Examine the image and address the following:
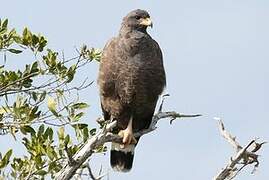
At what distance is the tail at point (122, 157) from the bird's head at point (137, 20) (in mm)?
1223

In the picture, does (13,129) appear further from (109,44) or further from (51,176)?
A: (109,44)

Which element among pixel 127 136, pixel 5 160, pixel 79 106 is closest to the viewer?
pixel 5 160

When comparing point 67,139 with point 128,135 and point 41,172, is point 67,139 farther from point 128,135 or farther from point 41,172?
point 128,135

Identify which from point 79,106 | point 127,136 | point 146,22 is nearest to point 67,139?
point 79,106

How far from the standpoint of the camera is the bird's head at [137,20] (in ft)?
23.1

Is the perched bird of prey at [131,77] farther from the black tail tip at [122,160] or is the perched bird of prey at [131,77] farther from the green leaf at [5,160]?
the green leaf at [5,160]

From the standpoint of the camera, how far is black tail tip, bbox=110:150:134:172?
23.8 feet

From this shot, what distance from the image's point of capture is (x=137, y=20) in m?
7.11

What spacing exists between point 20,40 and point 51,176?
3.99ft

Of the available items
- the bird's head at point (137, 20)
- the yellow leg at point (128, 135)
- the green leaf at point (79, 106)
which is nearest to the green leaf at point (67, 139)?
the green leaf at point (79, 106)

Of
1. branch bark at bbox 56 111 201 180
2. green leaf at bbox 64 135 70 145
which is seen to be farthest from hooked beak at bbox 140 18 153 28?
green leaf at bbox 64 135 70 145

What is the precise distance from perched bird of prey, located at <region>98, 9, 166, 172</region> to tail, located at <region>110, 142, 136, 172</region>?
19 centimetres

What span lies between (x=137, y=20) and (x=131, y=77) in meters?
0.82

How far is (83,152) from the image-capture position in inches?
179
